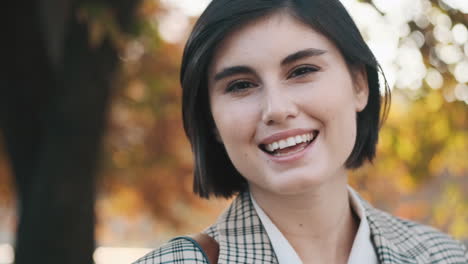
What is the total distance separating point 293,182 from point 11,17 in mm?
3594

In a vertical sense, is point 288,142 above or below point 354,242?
above

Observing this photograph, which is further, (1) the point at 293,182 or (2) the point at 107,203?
(2) the point at 107,203

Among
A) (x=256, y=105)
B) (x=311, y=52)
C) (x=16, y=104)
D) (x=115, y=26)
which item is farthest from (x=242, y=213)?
(x=16, y=104)

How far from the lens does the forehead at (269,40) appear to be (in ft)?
5.86

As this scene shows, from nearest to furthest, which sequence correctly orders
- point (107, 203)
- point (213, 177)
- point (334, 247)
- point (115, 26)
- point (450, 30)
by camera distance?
point (334, 247)
point (213, 177)
point (450, 30)
point (115, 26)
point (107, 203)

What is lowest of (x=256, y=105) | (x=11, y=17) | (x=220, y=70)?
(x=256, y=105)

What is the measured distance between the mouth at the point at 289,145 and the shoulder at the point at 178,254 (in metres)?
0.36

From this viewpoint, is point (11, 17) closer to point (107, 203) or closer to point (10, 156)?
point (10, 156)

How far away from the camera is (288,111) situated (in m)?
1.74

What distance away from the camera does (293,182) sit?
1789mm

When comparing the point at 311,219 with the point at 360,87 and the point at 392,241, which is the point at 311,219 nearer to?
the point at 392,241

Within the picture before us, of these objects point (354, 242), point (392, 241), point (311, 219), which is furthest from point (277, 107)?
point (392, 241)

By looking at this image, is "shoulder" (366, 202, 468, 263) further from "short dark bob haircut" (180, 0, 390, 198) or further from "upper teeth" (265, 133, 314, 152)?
"upper teeth" (265, 133, 314, 152)

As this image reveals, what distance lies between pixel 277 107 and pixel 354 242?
1.97ft
